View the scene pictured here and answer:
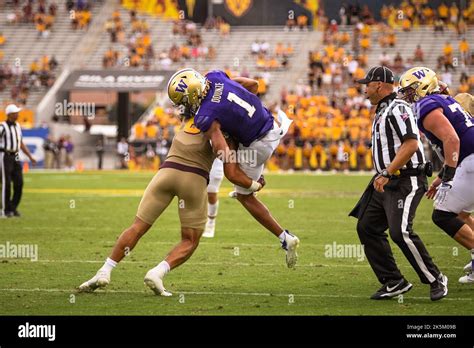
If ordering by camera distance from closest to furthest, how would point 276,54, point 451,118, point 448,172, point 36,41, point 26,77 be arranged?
point 448,172
point 451,118
point 276,54
point 26,77
point 36,41

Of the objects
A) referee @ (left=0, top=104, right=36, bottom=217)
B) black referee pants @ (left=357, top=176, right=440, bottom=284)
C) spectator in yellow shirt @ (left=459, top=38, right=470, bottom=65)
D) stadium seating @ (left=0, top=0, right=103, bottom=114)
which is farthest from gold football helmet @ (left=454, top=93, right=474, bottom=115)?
stadium seating @ (left=0, top=0, right=103, bottom=114)

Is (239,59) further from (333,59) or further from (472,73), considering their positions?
(472,73)

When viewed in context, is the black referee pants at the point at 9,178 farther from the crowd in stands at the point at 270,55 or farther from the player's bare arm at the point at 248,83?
the crowd in stands at the point at 270,55

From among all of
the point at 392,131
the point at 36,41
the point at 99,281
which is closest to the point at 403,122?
the point at 392,131

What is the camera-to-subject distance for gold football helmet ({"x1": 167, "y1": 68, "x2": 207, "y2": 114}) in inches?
328

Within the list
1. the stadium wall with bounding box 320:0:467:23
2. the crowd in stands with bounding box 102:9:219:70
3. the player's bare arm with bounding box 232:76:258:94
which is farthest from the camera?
the crowd in stands with bounding box 102:9:219:70

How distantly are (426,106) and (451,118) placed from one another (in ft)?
1.49

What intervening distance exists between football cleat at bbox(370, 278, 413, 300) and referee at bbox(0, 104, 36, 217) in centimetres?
969

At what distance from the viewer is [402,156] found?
26.8ft

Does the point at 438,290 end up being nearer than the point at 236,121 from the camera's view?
Yes

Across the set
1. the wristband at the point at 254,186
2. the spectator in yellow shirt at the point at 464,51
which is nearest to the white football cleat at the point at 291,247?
the wristband at the point at 254,186

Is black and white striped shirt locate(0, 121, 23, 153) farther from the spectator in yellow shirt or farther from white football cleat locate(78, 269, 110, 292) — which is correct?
the spectator in yellow shirt

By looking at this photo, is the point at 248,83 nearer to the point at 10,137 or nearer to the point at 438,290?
the point at 438,290
